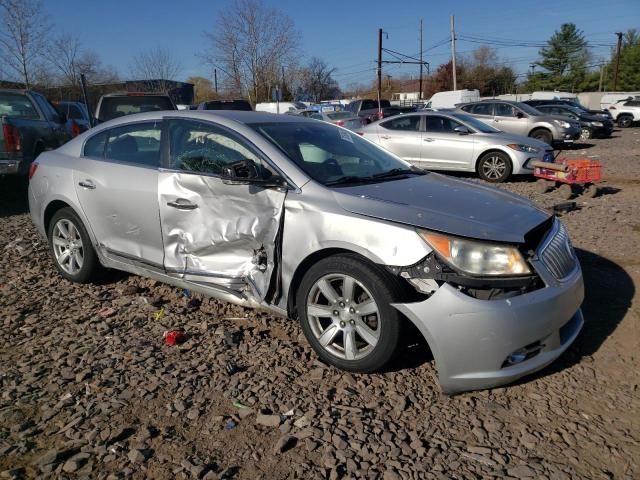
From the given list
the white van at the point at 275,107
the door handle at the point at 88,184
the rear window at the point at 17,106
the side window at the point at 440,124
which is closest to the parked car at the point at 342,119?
the white van at the point at 275,107

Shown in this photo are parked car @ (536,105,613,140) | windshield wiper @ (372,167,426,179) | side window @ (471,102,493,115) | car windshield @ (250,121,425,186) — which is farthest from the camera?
parked car @ (536,105,613,140)

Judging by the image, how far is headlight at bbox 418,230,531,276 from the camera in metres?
2.77

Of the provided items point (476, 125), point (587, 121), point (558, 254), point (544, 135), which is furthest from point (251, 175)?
point (587, 121)

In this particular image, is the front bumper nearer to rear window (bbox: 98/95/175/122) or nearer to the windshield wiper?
the windshield wiper

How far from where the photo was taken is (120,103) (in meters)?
11.4

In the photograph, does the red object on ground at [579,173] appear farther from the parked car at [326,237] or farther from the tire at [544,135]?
the tire at [544,135]

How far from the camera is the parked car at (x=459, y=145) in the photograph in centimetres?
1029

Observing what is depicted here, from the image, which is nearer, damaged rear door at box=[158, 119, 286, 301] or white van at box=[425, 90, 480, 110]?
damaged rear door at box=[158, 119, 286, 301]

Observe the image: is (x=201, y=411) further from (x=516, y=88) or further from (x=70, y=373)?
(x=516, y=88)

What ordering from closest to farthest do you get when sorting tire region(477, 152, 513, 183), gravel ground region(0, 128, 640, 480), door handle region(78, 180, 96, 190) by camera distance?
gravel ground region(0, 128, 640, 480) → door handle region(78, 180, 96, 190) → tire region(477, 152, 513, 183)

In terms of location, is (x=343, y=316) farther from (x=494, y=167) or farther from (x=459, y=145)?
(x=459, y=145)

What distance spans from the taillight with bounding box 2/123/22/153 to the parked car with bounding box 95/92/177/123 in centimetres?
381

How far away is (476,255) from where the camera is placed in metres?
2.79

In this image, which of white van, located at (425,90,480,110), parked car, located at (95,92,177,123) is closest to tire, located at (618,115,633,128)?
white van, located at (425,90,480,110)
